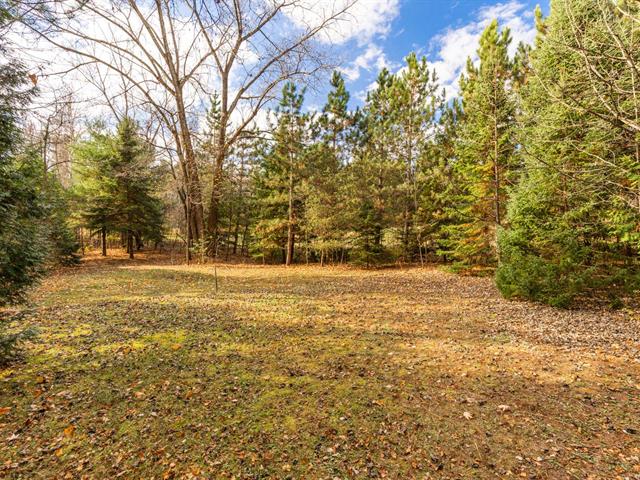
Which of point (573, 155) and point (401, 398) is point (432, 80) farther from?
point (401, 398)

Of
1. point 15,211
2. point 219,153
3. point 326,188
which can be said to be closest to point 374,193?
point 326,188

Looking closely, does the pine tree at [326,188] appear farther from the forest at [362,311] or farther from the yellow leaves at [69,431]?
the yellow leaves at [69,431]

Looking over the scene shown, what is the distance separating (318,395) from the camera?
399 cm

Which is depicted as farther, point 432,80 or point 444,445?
point 432,80

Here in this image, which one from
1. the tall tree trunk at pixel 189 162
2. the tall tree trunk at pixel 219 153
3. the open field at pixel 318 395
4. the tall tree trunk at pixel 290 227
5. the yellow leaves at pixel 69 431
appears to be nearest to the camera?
the open field at pixel 318 395

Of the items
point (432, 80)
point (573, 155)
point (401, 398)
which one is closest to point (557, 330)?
point (401, 398)

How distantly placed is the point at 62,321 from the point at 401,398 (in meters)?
7.07

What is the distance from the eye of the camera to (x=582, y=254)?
839 cm

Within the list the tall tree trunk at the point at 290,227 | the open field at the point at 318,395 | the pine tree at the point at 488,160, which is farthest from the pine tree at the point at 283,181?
the open field at the point at 318,395

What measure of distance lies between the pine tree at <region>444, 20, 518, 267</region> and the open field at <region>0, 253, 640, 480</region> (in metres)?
6.26

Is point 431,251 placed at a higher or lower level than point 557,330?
higher

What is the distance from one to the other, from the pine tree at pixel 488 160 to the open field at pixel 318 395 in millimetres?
6256

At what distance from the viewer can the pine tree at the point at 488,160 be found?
12.3 metres

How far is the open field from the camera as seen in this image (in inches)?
112
